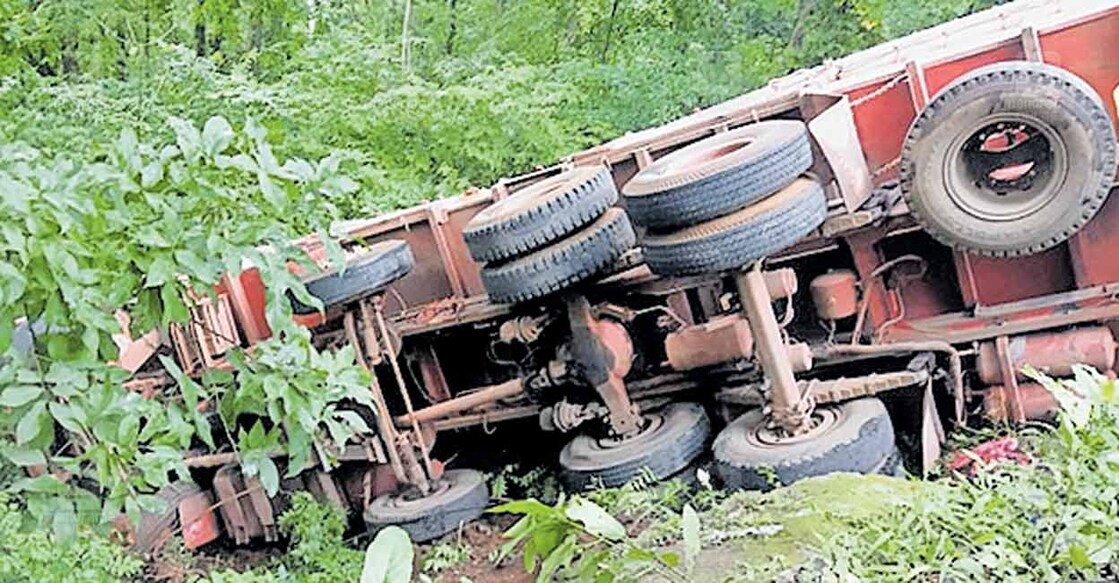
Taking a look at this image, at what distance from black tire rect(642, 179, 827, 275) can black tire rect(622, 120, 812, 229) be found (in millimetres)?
40

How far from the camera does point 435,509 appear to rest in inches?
194

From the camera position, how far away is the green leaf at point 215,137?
243 cm

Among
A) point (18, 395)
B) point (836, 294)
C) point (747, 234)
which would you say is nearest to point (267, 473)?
point (18, 395)

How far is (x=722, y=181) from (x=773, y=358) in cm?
79

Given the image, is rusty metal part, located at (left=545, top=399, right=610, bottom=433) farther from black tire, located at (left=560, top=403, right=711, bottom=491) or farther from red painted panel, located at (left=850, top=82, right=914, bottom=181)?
red painted panel, located at (left=850, top=82, right=914, bottom=181)

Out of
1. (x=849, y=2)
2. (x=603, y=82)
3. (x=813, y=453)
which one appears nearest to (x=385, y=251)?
(x=813, y=453)

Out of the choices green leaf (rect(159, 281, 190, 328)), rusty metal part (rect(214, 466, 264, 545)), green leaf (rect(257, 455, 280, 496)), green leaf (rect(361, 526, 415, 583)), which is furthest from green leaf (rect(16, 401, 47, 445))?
rusty metal part (rect(214, 466, 264, 545))

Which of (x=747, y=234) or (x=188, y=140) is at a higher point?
(x=188, y=140)

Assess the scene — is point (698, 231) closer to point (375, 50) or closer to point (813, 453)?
point (813, 453)

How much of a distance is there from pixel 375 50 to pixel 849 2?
19.2 feet

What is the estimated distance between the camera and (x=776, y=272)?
433cm

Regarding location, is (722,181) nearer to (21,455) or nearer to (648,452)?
(648,452)

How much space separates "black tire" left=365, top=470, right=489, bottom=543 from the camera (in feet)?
16.1

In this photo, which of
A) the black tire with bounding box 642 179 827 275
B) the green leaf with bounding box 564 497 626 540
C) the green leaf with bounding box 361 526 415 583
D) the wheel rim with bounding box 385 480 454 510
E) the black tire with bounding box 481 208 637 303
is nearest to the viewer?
the green leaf with bounding box 361 526 415 583
